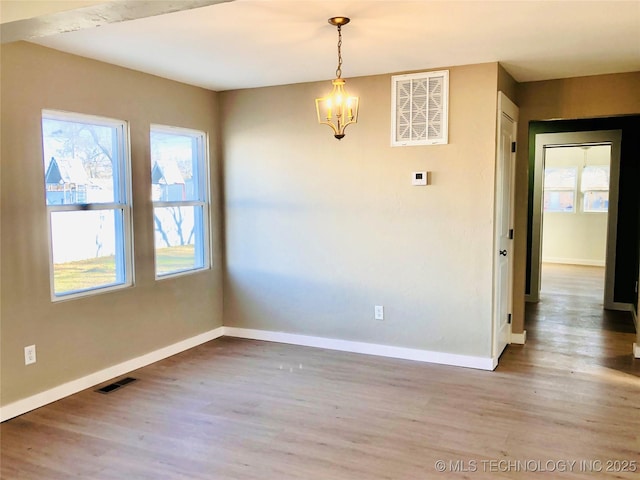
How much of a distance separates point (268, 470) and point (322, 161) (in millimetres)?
2742

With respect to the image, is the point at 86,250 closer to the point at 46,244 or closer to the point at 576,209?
the point at 46,244

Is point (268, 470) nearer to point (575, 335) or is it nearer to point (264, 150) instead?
point (264, 150)

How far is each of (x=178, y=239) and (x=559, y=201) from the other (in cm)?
809

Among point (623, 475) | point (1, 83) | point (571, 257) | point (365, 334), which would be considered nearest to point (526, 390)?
point (623, 475)

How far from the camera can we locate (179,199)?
4.65m

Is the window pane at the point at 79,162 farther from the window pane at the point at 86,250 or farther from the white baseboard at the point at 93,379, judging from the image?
the white baseboard at the point at 93,379

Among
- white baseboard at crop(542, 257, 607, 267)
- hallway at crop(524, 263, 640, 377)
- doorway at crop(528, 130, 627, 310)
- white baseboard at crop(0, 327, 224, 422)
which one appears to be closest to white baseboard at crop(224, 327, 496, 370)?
white baseboard at crop(0, 327, 224, 422)

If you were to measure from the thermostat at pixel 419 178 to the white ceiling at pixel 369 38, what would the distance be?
2.78 feet

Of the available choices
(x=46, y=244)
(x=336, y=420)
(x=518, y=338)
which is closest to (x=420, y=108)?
(x=518, y=338)

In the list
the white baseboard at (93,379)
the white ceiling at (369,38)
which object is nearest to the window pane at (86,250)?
the white baseboard at (93,379)

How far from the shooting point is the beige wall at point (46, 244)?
10.5 feet

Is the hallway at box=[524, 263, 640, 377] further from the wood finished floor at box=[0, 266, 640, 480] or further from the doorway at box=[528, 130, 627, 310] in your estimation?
the doorway at box=[528, 130, 627, 310]

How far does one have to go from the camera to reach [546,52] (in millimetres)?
3557

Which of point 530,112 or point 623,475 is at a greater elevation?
point 530,112
